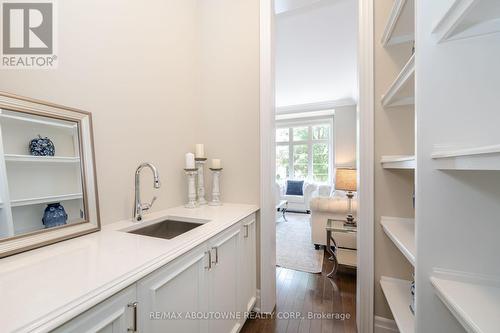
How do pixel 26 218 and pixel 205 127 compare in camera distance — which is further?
pixel 205 127

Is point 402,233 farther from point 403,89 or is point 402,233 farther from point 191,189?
point 191,189

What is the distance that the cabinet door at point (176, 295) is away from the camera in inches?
29.1

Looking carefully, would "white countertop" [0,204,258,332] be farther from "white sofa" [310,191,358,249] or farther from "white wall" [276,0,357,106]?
"white wall" [276,0,357,106]

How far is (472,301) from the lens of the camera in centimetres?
65

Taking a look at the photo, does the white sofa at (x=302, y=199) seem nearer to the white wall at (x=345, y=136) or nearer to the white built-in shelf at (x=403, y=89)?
the white wall at (x=345, y=136)

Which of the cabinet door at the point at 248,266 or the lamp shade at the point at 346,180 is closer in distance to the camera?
the cabinet door at the point at 248,266

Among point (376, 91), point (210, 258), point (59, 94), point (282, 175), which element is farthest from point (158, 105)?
point (282, 175)

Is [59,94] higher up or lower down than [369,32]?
lower down

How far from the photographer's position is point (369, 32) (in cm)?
146

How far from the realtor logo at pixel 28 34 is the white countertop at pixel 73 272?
0.84m

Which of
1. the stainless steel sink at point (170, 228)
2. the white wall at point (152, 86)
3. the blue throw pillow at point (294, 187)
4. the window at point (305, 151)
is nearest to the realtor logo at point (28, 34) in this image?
the white wall at point (152, 86)

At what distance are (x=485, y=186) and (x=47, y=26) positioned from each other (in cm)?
201

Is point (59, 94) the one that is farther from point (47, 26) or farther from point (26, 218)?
point (26, 218)

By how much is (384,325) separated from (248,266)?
1.04 metres
